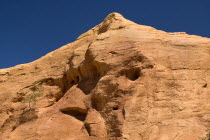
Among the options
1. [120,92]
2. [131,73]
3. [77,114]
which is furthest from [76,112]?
[131,73]

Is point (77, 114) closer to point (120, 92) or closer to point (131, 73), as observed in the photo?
point (120, 92)

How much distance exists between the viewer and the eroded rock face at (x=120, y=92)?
13.4m

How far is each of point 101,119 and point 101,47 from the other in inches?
168

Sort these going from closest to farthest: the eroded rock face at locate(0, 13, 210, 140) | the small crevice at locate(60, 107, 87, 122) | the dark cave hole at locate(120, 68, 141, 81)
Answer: the eroded rock face at locate(0, 13, 210, 140), the dark cave hole at locate(120, 68, 141, 81), the small crevice at locate(60, 107, 87, 122)

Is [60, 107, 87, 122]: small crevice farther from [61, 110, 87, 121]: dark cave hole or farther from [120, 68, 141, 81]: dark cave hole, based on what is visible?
[120, 68, 141, 81]: dark cave hole

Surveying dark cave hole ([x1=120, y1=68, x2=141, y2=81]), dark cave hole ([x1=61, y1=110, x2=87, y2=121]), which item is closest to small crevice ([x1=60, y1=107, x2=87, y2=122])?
dark cave hole ([x1=61, y1=110, x2=87, y2=121])

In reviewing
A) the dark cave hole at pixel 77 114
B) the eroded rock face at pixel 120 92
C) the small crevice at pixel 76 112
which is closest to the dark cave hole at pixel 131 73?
the eroded rock face at pixel 120 92

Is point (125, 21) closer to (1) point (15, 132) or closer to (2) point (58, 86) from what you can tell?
(2) point (58, 86)

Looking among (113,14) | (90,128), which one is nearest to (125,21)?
(113,14)

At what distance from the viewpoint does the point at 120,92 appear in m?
15.1

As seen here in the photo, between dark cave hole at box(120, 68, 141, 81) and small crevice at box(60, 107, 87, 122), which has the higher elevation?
dark cave hole at box(120, 68, 141, 81)

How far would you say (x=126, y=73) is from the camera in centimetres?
1564

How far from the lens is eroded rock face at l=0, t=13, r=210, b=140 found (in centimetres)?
1341

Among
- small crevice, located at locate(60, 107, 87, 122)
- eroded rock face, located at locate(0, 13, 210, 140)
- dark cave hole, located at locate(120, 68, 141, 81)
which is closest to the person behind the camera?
eroded rock face, located at locate(0, 13, 210, 140)
